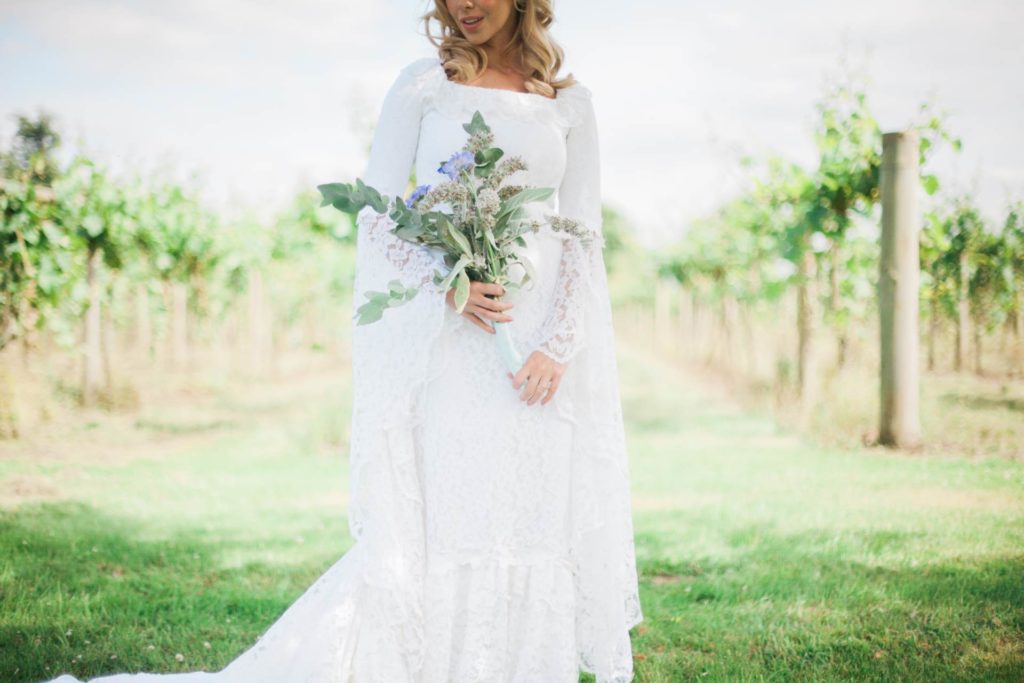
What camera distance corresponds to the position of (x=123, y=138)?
9.93 meters

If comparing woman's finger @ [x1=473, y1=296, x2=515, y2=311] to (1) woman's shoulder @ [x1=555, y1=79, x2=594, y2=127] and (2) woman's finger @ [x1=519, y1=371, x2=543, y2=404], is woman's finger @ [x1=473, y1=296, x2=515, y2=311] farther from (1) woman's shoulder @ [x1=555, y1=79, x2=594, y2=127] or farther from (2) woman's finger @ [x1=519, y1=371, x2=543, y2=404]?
(1) woman's shoulder @ [x1=555, y1=79, x2=594, y2=127]

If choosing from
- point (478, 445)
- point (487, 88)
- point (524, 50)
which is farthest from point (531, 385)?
point (524, 50)

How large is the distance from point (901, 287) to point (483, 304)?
222 inches

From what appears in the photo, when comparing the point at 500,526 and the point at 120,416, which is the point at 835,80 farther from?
the point at 120,416

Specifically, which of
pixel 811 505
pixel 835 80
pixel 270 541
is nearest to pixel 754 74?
pixel 835 80

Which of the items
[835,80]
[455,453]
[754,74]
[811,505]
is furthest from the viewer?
[754,74]

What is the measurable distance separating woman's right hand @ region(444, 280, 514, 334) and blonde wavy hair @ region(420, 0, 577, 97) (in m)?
0.62

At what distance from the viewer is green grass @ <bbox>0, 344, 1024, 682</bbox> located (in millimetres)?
2711

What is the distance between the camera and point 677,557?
393 centimetres

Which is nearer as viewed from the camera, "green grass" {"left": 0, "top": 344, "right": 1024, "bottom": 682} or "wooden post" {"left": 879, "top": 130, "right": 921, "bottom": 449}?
"green grass" {"left": 0, "top": 344, "right": 1024, "bottom": 682}

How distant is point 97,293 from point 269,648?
8.24 m

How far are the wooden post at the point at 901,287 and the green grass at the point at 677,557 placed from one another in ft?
1.32

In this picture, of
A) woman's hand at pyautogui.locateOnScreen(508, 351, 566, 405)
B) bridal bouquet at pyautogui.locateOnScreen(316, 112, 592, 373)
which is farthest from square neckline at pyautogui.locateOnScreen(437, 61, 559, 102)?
woman's hand at pyautogui.locateOnScreen(508, 351, 566, 405)

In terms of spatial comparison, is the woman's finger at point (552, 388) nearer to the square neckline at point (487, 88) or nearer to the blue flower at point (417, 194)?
the blue flower at point (417, 194)
